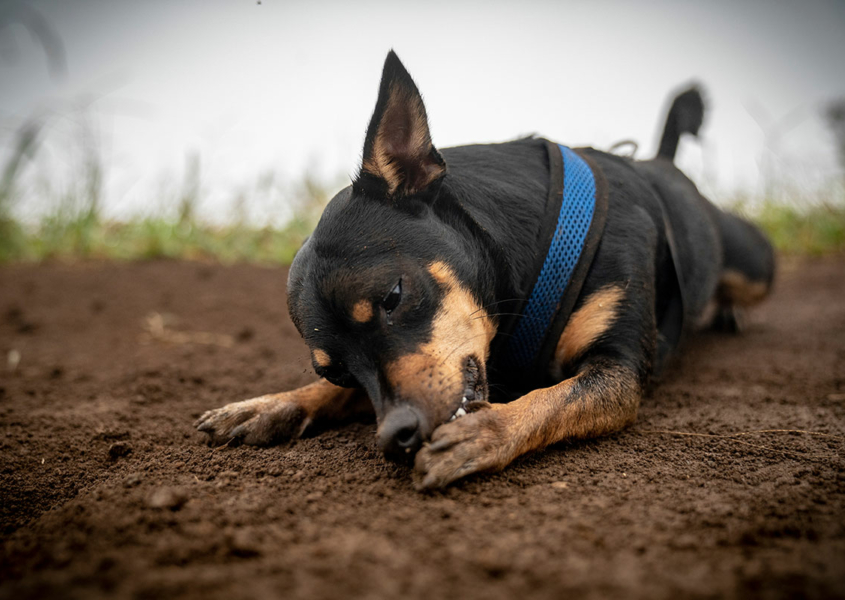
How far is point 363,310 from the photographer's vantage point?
189cm

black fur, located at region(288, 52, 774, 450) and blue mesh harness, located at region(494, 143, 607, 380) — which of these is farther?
blue mesh harness, located at region(494, 143, 607, 380)

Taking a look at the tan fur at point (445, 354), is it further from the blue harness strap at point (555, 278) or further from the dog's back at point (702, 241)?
the dog's back at point (702, 241)

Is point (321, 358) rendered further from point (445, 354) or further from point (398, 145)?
point (398, 145)

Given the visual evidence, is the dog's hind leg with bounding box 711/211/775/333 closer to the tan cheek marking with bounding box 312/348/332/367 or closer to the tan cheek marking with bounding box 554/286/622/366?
the tan cheek marking with bounding box 554/286/622/366

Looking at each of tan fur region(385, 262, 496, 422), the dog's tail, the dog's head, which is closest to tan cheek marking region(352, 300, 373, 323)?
the dog's head

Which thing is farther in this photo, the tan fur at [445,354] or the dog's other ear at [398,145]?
the dog's other ear at [398,145]

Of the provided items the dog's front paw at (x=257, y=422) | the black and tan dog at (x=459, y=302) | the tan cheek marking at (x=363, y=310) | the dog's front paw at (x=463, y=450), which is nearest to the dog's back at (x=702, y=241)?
the black and tan dog at (x=459, y=302)

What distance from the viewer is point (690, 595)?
1.05 metres

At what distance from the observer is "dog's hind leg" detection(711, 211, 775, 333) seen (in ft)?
13.1

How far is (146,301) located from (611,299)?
4142 millimetres

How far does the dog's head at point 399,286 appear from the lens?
1811 millimetres

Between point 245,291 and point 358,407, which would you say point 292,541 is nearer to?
point 358,407

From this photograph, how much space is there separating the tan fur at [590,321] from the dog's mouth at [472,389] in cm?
52

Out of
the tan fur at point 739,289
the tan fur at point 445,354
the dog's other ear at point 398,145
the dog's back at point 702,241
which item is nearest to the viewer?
the tan fur at point 445,354
